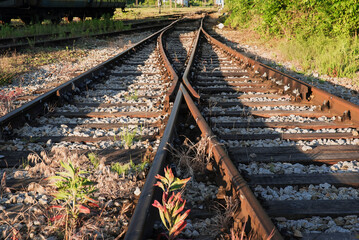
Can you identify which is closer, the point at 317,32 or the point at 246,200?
the point at 246,200

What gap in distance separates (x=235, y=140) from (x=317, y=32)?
779 centimetres

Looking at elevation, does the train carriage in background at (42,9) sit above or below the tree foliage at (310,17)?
above

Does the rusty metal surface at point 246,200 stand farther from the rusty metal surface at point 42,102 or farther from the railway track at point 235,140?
the rusty metal surface at point 42,102

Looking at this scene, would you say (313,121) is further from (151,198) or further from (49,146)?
(49,146)

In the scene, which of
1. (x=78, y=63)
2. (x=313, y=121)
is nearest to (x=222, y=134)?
(x=313, y=121)

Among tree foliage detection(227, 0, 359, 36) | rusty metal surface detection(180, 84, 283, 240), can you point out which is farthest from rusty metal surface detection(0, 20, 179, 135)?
tree foliage detection(227, 0, 359, 36)

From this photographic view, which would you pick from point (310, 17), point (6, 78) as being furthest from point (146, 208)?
point (310, 17)

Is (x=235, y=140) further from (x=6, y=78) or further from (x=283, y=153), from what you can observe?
(x=6, y=78)

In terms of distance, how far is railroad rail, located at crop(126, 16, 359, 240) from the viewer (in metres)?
1.81

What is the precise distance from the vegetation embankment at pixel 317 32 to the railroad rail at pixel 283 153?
90.7 inches

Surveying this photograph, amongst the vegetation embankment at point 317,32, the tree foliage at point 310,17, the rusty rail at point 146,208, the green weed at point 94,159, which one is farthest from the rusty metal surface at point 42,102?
the tree foliage at point 310,17

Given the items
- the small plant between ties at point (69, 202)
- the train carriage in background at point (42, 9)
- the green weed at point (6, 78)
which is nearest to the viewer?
the small plant between ties at point (69, 202)

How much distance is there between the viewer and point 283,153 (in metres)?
2.77

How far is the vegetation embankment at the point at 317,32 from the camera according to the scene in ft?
22.9
